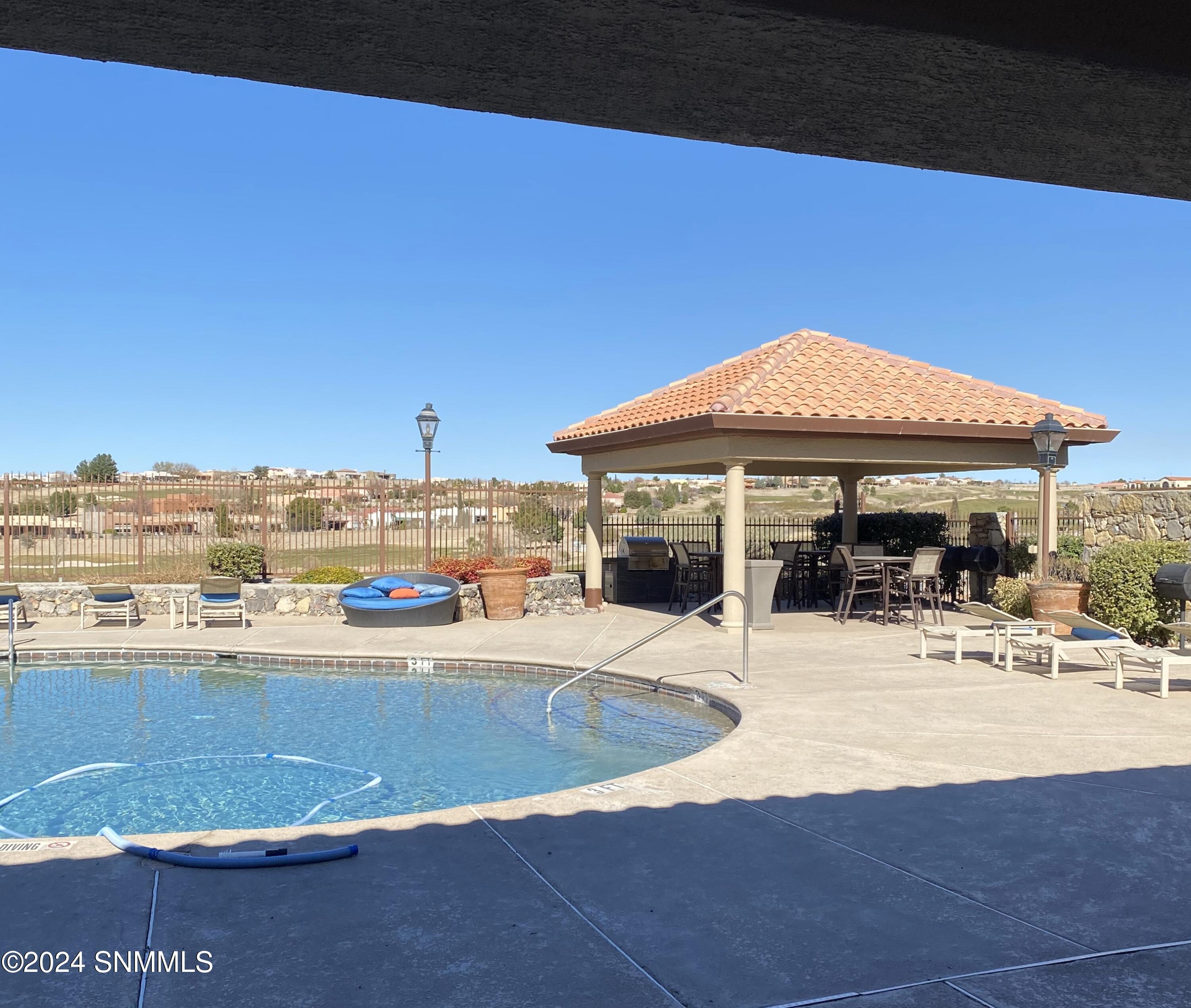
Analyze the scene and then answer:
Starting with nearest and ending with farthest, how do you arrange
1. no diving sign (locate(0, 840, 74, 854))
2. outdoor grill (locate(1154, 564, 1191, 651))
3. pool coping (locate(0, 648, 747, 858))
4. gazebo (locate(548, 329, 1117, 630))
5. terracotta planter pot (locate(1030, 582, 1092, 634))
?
no diving sign (locate(0, 840, 74, 854))
pool coping (locate(0, 648, 747, 858))
outdoor grill (locate(1154, 564, 1191, 651))
terracotta planter pot (locate(1030, 582, 1092, 634))
gazebo (locate(548, 329, 1117, 630))

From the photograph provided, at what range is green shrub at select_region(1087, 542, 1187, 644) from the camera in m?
11.3

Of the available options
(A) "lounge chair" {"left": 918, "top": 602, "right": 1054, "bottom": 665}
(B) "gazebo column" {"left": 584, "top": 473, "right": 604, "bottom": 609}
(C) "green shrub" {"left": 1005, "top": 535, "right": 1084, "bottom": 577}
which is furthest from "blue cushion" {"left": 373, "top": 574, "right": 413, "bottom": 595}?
Answer: (C) "green shrub" {"left": 1005, "top": 535, "right": 1084, "bottom": 577}

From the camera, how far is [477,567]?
52.0 feet

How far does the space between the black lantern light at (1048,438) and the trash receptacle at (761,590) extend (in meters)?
3.96

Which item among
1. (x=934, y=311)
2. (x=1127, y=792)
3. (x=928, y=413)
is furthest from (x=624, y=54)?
(x=934, y=311)

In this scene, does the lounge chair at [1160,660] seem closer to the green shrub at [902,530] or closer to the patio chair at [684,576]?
the patio chair at [684,576]

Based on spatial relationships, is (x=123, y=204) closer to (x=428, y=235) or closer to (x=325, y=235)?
(x=325, y=235)

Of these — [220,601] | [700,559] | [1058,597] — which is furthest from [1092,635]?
[220,601]

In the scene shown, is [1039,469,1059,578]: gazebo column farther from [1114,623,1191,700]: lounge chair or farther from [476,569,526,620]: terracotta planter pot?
[476,569,526,620]: terracotta planter pot

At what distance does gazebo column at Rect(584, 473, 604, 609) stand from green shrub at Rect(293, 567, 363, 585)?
4073 mm

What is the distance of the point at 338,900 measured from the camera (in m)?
4.00

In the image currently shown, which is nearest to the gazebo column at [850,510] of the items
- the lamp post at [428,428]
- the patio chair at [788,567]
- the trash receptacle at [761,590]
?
the patio chair at [788,567]

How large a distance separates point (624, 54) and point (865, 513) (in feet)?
60.1

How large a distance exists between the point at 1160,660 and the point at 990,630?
2.30 metres
